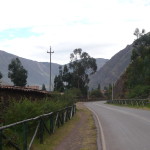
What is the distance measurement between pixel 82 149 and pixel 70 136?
4.61 metres

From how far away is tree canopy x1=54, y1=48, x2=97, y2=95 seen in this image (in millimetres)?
118562

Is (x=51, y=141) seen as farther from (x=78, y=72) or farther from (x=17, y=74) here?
(x=78, y=72)

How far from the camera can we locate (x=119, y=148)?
14281 mm

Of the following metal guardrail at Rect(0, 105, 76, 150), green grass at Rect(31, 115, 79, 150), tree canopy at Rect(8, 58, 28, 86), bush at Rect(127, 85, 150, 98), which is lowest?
green grass at Rect(31, 115, 79, 150)

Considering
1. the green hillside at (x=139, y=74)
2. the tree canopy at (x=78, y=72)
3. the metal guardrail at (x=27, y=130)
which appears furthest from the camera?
the tree canopy at (x=78, y=72)

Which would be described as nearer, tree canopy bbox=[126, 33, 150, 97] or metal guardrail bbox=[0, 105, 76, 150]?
metal guardrail bbox=[0, 105, 76, 150]

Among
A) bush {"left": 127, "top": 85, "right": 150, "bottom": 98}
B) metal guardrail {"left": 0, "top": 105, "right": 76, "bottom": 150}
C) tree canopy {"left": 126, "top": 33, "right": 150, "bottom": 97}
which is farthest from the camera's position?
tree canopy {"left": 126, "top": 33, "right": 150, "bottom": 97}

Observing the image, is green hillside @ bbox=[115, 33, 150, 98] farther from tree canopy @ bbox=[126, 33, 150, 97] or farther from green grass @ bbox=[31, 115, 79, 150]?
green grass @ bbox=[31, 115, 79, 150]

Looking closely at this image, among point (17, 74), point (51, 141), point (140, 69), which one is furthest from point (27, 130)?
point (140, 69)

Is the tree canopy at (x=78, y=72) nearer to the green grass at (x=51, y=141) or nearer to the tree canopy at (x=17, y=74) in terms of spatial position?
the tree canopy at (x=17, y=74)

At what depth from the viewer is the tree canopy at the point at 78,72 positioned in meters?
119

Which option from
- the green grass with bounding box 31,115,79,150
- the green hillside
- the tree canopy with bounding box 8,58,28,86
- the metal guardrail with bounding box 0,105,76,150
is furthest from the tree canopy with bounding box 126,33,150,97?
the metal guardrail with bounding box 0,105,76,150

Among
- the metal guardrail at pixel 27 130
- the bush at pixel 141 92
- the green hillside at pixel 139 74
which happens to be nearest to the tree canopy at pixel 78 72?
the green hillside at pixel 139 74

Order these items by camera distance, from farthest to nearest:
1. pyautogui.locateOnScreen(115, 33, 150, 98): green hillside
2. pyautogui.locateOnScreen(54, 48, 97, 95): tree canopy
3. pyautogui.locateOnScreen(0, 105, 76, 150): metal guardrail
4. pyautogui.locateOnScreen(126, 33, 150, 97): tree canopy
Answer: pyautogui.locateOnScreen(54, 48, 97, 95): tree canopy
pyautogui.locateOnScreen(126, 33, 150, 97): tree canopy
pyautogui.locateOnScreen(115, 33, 150, 98): green hillside
pyautogui.locateOnScreen(0, 105, 76, 150): metal guardrail
